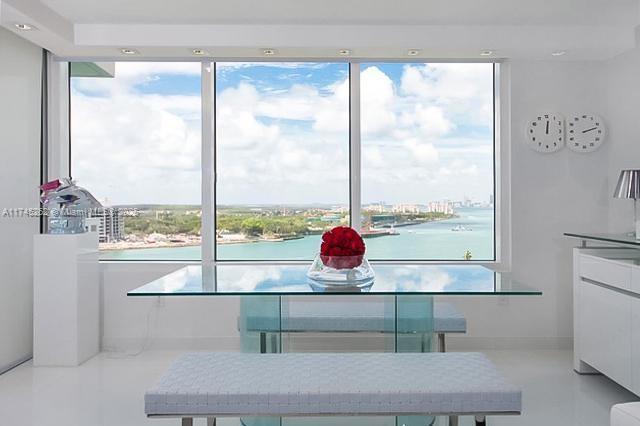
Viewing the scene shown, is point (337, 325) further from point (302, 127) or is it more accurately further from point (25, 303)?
point (25, 303)

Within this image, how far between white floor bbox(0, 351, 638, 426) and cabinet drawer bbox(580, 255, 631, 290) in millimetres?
702

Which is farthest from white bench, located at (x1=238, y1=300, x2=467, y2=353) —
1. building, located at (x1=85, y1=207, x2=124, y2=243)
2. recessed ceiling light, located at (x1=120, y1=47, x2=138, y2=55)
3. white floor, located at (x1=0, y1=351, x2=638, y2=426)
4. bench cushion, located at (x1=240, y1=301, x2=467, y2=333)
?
recessed ceiling light, located at (x1=120, y1=47, x2=138, y2=55)

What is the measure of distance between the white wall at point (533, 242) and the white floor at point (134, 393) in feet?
0.77

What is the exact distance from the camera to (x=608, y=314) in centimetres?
348

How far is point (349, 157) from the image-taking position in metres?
4.82

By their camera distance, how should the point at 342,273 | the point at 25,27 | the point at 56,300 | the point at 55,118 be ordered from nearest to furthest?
the point at 342,273 → the point at 25,27 → the point at 56,300 → the point at 55,118

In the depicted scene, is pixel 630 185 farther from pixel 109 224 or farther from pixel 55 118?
pixel 55 118

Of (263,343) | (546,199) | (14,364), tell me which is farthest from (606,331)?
(14,364)

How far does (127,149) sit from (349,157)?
6.28 ft

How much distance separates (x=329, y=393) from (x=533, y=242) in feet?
10.0

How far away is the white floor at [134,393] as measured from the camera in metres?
3.11

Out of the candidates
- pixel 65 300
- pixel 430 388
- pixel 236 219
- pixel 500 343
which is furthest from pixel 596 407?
pixel 65 300

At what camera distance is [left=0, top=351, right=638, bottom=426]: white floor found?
10.2 ft

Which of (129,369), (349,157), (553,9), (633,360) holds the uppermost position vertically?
(553,9)
